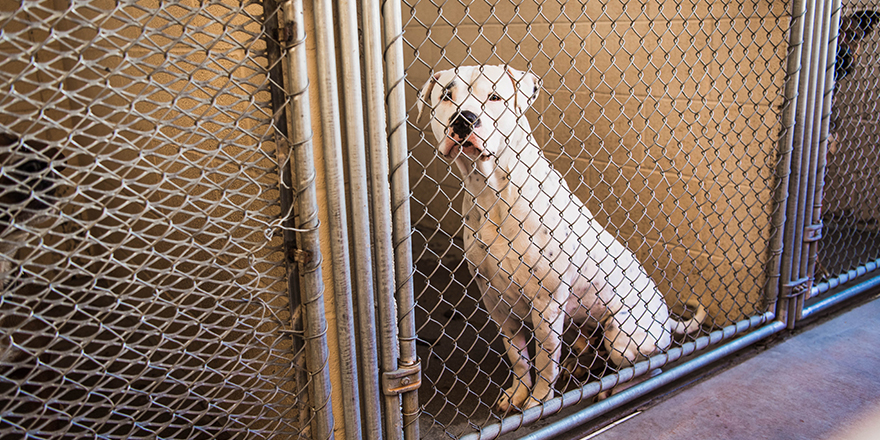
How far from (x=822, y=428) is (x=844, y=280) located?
1.15m

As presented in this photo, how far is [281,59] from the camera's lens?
1.43 m

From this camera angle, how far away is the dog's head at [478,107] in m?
2.15

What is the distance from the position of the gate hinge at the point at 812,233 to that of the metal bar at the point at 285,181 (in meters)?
2.36

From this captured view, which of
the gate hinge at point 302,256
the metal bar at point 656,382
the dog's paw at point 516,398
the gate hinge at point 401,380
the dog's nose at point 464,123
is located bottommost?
the dog's paw at point 516,398

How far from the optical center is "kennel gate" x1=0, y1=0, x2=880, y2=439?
4.19 feet

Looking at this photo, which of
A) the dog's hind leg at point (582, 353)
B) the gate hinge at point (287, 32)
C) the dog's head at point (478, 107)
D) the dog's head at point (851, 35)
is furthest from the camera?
the dog's head at point (851, 35)

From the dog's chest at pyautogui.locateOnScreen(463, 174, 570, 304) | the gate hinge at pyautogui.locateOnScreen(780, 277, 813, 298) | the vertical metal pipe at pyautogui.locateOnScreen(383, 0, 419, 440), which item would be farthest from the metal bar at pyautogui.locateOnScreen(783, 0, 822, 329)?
the vertical metal pipe at pyautogui.locateOnScreen(383, 0, 419, 440)

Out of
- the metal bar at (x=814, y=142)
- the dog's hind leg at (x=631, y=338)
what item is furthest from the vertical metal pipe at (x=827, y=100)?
the dog's hind leg at (x=631, y=338)

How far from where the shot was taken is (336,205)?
1.55m

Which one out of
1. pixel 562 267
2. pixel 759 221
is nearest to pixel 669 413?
pixel 562 267

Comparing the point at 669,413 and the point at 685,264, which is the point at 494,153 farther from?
the point at 685,264

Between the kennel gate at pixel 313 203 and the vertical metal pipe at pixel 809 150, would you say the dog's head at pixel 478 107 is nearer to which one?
the kennel gate at pixel 313 203

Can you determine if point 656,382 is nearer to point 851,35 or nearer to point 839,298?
point 839,298

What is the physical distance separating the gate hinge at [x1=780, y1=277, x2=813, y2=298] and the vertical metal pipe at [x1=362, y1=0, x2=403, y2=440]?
6.51 ft
